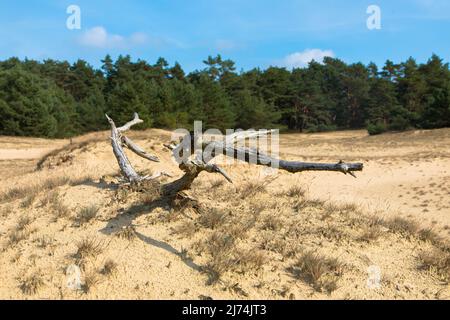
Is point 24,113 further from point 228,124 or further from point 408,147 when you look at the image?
point 408,147

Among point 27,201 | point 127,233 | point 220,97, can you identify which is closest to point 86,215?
point 127,233

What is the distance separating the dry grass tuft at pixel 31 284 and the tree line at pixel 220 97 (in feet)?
111

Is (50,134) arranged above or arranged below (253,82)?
below

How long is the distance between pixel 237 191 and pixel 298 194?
3.85ft

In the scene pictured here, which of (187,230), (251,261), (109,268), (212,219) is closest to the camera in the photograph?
(109,268)

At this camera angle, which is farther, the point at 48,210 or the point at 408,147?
the point at 408,147

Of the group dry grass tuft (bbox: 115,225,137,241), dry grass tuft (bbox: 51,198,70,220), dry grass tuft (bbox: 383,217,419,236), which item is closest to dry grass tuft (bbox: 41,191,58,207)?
dry grass tuft (bbox: 51,198,70,220)

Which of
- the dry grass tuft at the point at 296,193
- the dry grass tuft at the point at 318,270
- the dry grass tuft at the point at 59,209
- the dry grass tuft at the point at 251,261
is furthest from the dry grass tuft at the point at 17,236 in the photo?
the dry grass tuft at the point at 296,193

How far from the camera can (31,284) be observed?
4.28 meters

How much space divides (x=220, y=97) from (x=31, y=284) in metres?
43.4

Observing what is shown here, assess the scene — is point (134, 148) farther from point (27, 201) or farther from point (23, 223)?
point (23, 223)

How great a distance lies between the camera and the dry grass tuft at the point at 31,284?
4.23 meters

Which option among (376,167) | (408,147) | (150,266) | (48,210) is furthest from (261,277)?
(408,147)
